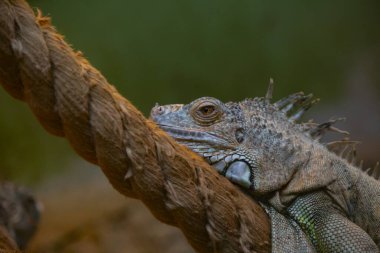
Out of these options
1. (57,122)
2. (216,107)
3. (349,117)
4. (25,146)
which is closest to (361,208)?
(216,107)

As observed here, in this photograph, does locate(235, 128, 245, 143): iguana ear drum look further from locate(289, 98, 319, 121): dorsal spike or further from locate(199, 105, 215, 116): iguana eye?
locate(289, 98, 319, 121): dorsal spike

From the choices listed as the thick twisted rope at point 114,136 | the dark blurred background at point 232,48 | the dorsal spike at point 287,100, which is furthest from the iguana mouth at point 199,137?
the dark blurred background at point 232,48

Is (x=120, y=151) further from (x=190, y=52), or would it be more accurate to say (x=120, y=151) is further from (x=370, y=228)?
(x=190, y=52)

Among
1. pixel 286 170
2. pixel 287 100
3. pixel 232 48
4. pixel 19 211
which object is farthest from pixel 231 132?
pixel 232 48

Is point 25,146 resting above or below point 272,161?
below

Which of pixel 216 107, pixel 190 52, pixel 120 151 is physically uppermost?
pixel 190 52

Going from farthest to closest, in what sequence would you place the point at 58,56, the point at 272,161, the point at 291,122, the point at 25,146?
the point at 25,146, the point at 291,122, the point at 272,161, the point at 58,56

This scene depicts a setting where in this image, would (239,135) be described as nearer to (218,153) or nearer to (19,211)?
(218,153)

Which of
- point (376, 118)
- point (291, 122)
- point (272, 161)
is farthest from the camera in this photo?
point (376, 118)
